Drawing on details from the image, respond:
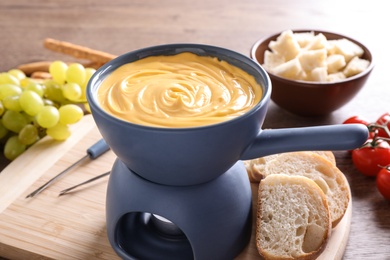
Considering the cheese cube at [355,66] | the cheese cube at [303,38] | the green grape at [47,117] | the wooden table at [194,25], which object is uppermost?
the cheese cube at [303,38]

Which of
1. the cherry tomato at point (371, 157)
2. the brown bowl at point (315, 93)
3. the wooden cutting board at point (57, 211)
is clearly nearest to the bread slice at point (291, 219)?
the wooden cutting board at point (57, 211)

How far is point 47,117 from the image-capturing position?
1854 millimetres

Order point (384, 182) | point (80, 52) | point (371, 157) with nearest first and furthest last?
point (384, 182)
point (371, 157)
point (80, 52)

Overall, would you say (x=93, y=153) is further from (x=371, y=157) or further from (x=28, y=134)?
(x=371, y=157)

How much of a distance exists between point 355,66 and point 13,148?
1264 mm

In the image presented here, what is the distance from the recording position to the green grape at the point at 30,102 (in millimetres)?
1865

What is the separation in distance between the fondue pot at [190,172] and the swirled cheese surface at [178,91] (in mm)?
24

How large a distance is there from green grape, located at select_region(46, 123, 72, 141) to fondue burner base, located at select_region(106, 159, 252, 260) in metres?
0.51

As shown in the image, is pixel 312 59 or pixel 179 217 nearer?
pixel 179 217

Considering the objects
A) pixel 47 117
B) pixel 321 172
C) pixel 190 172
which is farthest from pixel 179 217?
Answer: pixel 47 117

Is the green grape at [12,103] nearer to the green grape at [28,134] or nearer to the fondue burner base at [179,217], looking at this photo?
the green grape at [28,134]

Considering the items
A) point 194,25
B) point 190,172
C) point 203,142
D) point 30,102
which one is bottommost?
point 194,25

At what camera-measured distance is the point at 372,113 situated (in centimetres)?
217

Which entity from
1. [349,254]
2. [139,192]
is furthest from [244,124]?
[349,254]
